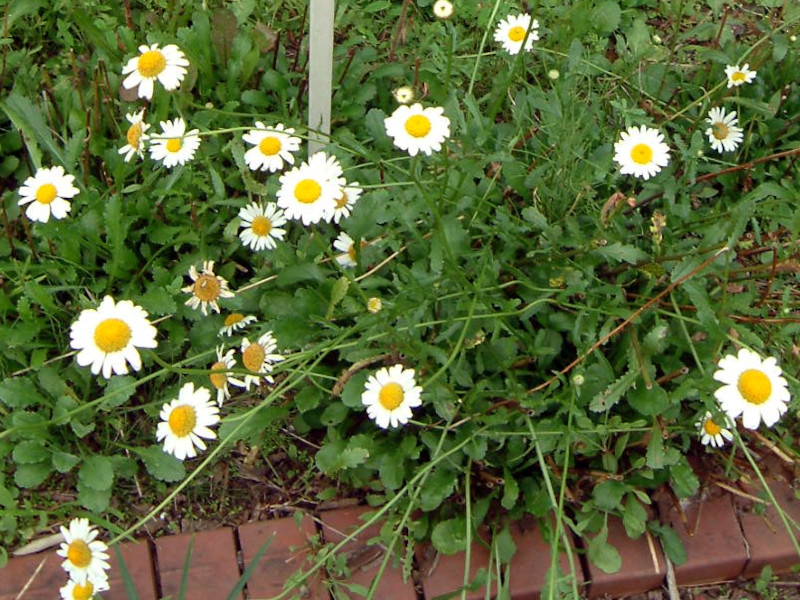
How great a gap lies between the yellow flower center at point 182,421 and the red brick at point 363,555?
1.23 ft

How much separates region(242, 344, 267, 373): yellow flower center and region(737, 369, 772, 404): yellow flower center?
3.11 ft

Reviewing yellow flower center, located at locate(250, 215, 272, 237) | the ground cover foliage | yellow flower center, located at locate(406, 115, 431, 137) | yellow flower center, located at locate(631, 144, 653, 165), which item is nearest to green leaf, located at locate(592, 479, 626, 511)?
the ground cover foliage

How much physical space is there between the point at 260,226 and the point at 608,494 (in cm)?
99

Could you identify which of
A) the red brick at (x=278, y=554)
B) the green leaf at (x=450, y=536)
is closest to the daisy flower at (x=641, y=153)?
the green leaf at (x=450, y=536)

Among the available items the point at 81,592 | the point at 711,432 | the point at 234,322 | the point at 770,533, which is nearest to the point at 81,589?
the point at 81,592

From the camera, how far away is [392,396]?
1.73 metres

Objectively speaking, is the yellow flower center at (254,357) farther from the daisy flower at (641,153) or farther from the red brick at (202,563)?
the daisy flower at (641,153)

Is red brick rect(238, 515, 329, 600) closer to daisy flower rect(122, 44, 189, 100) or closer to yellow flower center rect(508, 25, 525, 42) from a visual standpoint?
daisy flower rect(122, 44, 189, 100)

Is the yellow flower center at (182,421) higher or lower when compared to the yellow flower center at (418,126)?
lower

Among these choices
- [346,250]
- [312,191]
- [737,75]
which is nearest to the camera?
[312,191]

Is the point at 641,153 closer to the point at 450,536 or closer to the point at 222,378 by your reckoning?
the point at 450,536

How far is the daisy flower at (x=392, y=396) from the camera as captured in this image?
1713 mm

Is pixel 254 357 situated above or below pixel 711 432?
above

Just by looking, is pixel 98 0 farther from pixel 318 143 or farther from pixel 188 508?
pixel 188 508
